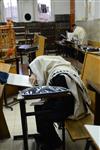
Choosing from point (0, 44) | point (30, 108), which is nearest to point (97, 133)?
point (30, 108)

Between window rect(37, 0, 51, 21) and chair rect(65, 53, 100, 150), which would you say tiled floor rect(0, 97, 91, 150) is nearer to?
chair rect(65, 53, 100, 150)

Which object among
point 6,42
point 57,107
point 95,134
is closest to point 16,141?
point 57,107

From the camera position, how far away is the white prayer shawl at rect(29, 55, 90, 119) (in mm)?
2068

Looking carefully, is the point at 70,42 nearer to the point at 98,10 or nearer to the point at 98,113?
the point at 98,10

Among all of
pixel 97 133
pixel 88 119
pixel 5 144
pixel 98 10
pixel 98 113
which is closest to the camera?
pixel 97 133

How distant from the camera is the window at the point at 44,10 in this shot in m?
9.45

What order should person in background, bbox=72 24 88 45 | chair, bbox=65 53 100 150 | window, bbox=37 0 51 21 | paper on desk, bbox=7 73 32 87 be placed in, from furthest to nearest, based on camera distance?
window, bbox=37 0 51 21 < person in background, bbox=72 24 88 45 < paper on desk, bbox=7 73 32 87 < chair, bbox=65 53 100 150

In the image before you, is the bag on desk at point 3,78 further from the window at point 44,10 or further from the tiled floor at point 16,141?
the window at point 44,10

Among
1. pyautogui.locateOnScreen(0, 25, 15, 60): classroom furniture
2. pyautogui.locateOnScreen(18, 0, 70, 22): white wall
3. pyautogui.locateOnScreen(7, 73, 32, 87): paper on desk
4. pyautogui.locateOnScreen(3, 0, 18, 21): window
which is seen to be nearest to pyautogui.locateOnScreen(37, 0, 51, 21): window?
pyautogui.locateOnScreen(18, 0, 70, 22): white wall

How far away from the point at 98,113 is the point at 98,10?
13.8ft

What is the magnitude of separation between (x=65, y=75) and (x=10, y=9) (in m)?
7.86

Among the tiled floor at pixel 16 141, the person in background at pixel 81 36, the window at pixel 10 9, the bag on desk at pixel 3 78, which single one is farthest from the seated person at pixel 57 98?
the window at pixel 10 9

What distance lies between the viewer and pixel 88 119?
2164 millimetres

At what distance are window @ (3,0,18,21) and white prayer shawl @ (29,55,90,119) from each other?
23.8ft
